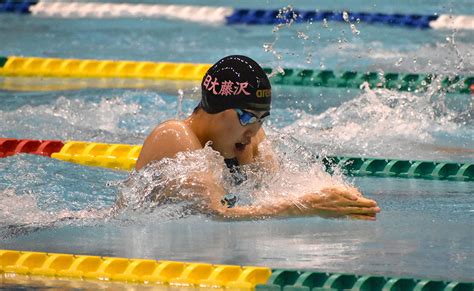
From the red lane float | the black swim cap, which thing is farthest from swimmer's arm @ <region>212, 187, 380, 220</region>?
the red lane float

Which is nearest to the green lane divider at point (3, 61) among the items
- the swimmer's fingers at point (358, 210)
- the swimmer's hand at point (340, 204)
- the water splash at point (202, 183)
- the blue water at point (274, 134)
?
the blue water at point (274, 134)

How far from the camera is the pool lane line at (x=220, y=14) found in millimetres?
9094

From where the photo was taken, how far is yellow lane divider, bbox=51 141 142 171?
5438 mm

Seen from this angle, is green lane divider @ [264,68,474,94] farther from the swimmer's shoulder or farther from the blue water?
the swimmer's shoulder

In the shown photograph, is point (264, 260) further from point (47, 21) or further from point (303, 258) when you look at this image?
point (47, 21)

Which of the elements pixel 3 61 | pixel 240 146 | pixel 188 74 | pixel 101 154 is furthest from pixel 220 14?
pixel 240 146

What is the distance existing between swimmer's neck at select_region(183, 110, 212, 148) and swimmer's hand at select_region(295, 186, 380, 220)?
0.52 meters

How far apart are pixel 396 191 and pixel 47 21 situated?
17.7ft

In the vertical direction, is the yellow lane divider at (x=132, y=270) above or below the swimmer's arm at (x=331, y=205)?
below

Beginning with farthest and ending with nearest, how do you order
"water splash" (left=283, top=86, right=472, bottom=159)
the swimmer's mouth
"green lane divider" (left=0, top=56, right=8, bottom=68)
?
"green lane divider" (left=0, top=56, right=8, bottom=68), "water splash" (left=283, top=86, right=472, bottom=159), the swimmer's mouth

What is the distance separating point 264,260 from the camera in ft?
12.6

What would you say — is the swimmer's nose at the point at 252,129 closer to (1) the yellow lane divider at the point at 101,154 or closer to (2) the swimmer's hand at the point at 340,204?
(2) the swimmer's hand at the point at 340,204

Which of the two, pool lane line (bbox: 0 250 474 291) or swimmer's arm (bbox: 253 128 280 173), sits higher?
swimmer's arm (bbox: 253 128 280 173)

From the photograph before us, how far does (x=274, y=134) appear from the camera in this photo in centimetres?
504
